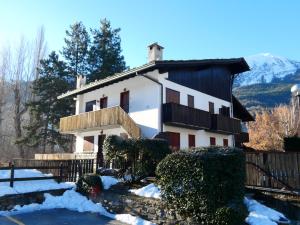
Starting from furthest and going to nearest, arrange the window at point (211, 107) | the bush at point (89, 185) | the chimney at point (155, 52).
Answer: the window at point (211, 107) < the chimney at point (155, 52) < the bush at point (89, 185)

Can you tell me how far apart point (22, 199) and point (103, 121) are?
463 inches

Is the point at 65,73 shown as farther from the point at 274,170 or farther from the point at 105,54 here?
the point at 274,170

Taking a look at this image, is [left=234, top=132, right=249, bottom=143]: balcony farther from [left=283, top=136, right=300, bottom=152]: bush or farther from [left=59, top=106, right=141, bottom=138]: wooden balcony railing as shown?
[left=283, top=136, right=300, bottom=152]: bush

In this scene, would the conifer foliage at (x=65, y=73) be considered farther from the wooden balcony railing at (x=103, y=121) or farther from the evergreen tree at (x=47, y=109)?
the wooden balcony railing at (x=103, y=121)

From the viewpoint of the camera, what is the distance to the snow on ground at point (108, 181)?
13.1 meters

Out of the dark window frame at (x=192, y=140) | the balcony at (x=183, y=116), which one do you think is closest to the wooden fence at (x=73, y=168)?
the balcony at (x=183, y=116)

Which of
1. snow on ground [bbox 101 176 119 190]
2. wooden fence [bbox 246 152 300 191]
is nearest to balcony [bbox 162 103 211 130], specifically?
snow on ground [bbox 101 176 119 190]

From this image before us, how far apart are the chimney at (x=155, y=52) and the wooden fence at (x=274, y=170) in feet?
46.3

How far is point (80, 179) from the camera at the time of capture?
13516mm

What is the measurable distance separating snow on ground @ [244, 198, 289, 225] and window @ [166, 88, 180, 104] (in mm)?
12332

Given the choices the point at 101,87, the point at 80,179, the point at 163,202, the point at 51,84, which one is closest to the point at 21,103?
the point at 51,84

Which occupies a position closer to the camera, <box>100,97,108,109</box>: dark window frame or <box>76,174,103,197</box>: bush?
<box>76,174,103,197</box>: bush

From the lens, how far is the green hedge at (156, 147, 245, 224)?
920 cm

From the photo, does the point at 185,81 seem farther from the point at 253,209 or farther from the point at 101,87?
the point at 253,209
